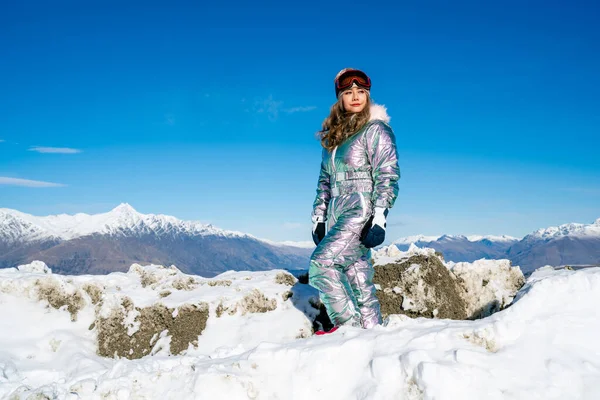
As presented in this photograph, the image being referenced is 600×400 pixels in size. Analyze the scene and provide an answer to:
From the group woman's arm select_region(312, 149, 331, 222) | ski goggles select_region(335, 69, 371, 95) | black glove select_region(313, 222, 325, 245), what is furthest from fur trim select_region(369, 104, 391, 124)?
black glove select_region(313, 222, 325, 245)

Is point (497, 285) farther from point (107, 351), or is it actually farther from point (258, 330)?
point (107, 351)

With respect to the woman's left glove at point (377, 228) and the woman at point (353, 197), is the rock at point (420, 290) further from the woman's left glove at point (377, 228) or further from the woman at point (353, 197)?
the woman's left glove at point (377, 228)

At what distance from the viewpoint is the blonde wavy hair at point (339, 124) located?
21.9 feet

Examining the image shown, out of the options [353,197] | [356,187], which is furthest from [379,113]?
[353,197]

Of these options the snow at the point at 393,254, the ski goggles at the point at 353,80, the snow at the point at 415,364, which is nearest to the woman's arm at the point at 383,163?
the ski goggles at the point at 353,80

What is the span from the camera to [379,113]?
21.9ft

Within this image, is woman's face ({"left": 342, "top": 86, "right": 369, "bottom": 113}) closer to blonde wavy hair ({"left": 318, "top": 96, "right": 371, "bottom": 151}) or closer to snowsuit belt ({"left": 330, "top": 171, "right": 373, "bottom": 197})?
blonde wavy hair ({"left": 318, "top": 96, "right": 371, "bottom": 151})

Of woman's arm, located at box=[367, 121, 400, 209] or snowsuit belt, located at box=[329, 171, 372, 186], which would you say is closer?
woman's arm, located at box=[367, 121, 400, 209]

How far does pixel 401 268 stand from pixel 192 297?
491 centimetres

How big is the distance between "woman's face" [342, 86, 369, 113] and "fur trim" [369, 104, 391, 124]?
188mm

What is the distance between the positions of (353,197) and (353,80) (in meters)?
1.99

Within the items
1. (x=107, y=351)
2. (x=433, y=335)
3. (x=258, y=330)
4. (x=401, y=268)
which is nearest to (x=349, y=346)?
(x=433, y=335)

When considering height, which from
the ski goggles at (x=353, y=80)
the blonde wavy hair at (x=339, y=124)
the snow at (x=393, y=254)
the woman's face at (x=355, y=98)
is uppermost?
the ski goggles at (x=353, y=80)

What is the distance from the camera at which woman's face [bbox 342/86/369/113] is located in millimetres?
6762
